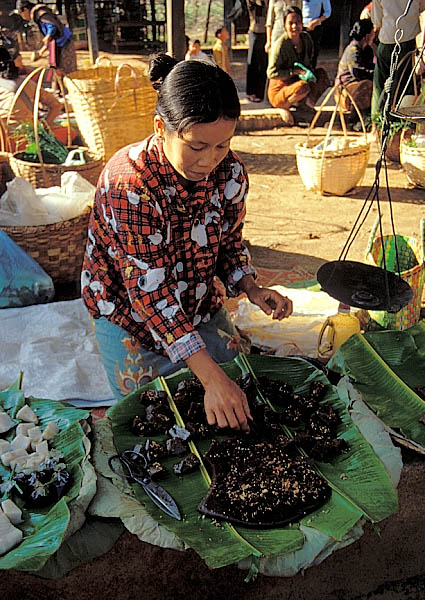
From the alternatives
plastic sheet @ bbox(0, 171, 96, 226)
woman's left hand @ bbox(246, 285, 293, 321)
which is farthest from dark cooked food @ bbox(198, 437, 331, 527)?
plastic sheet @ bbox(0, 171, 96, 226)

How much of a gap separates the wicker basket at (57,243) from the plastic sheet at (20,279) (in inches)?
5.8

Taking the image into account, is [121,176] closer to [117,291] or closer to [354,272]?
[117,291]

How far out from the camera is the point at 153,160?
2074mm

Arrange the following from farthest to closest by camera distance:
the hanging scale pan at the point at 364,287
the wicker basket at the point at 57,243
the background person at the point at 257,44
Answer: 1. the background person at the point at 257,44
2. the wicker basket at the point at 57,243
3. the hanging scale pan at the point at 364,287

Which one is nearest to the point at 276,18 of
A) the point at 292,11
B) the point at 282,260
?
the point at 292,11

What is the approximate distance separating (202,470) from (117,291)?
33.2 inches

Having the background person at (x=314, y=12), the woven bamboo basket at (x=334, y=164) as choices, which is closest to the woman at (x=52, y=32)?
the background person at (x=314, y=12)

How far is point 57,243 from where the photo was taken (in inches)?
153

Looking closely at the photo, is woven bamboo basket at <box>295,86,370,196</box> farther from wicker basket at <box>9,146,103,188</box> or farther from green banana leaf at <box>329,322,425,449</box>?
green banana leaf at <box>329,322,425,449</box>

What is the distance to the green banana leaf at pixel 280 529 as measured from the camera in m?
1.47

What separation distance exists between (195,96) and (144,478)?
42.4 inches

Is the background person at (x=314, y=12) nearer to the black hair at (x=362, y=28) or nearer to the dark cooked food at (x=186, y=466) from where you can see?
the black hair at (x=362, y=28)

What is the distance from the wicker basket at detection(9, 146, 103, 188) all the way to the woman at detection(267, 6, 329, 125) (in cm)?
462

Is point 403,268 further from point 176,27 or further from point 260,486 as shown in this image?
point 176,27
